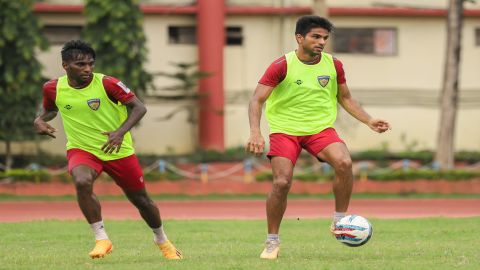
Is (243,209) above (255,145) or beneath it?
beneath

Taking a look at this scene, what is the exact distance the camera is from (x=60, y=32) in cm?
3462

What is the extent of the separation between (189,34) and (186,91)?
2053mm

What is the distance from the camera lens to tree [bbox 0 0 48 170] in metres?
30.8

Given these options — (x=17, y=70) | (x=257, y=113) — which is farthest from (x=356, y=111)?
(x=17, y=70)

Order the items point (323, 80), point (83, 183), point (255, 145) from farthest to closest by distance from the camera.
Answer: point (323, 80)
point (83, 183)
point (255, 145)

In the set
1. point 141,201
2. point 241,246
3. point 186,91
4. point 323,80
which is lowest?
point 186,91

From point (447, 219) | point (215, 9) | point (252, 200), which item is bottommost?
point (252, 200)

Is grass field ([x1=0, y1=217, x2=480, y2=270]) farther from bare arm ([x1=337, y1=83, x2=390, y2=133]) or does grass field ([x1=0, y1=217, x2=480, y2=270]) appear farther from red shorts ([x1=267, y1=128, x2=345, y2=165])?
bare arm ([x1=337, y1=83, x2=390, y2=133])

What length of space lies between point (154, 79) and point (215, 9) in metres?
2.80

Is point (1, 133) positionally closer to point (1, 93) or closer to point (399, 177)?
point (1, 93)

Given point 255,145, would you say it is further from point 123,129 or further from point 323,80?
point 123,129

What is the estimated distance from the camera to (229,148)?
115 ft

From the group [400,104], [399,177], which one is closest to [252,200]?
[399,177]

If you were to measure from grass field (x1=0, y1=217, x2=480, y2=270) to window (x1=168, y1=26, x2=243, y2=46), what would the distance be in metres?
15.8
